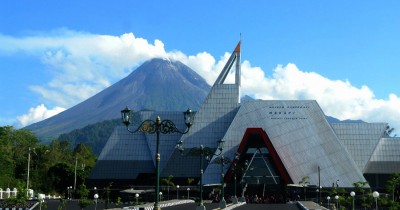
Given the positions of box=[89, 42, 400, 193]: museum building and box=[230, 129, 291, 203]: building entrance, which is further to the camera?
box=[89, 42, 400, 193]: museum building

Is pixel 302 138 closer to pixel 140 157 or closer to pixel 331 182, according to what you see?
pixel 331 182

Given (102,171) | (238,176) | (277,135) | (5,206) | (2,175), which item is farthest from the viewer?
(102,171)

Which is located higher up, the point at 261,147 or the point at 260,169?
the point at 261,147

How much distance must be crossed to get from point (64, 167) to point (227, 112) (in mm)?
39922

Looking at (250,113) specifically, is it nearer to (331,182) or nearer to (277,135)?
(277,135)

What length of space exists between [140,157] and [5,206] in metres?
77.0

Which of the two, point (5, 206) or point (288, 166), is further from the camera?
point (288, 166)

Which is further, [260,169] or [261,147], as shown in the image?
[261,147]

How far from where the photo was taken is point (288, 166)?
117312 mm

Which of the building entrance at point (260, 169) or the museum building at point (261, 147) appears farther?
the museum building at point (261, 147)

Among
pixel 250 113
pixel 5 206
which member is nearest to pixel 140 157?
pixel 250 113

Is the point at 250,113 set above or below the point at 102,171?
above

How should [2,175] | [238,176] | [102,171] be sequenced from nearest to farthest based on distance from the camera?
1. [2,175]
2. [238,176]
3. [102,171]

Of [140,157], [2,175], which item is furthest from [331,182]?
[2,175]
